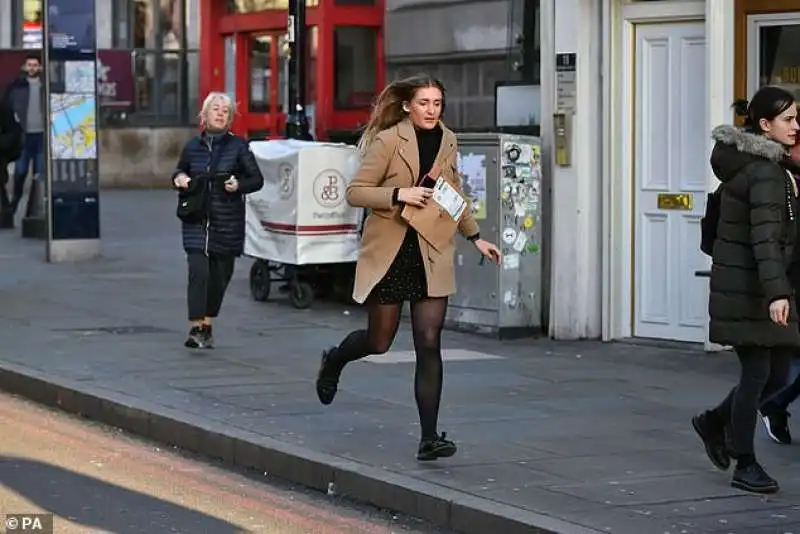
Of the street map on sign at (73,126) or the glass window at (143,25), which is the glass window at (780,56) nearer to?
the street map on sign at (73,126)

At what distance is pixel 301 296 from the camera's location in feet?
48.0

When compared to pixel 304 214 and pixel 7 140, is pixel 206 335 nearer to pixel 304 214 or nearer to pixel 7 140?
pixel 304 214

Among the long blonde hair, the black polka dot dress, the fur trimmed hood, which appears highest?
the long blonde hair

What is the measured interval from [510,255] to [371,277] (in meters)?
4.98

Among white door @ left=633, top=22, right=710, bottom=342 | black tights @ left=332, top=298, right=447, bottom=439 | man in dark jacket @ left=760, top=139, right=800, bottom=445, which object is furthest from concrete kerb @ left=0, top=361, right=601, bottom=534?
white door @ left=633, top=22, right=710, bottom=342

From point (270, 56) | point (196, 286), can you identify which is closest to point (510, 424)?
point (196, 286)

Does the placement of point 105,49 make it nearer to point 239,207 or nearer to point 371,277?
point 239,207

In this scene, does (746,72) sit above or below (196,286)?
above

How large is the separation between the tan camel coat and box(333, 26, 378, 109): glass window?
9524 mm

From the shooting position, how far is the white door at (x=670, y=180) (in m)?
12.3

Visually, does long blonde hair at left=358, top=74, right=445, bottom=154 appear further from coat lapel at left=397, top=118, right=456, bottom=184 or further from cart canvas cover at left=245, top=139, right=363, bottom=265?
cart canvas cover at left=245, top=139, right=363, bottom=265

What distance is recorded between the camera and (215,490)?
828cm

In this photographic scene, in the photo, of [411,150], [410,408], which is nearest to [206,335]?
[410,408]

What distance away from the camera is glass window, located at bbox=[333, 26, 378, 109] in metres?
17.6
